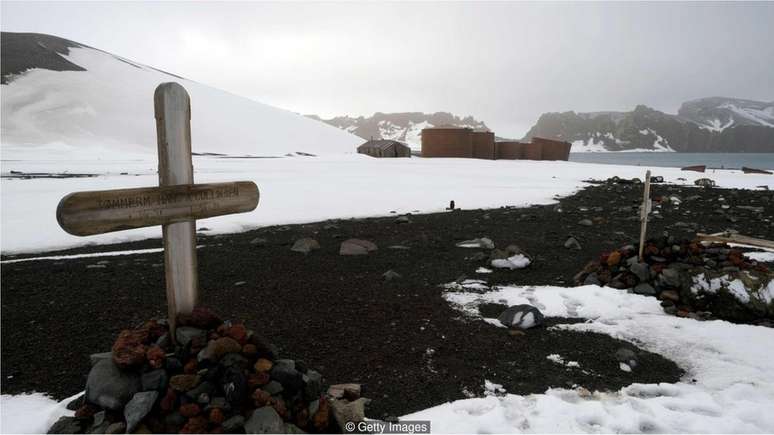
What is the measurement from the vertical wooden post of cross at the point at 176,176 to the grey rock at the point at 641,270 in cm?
658

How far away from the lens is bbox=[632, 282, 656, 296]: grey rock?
21.6 ft

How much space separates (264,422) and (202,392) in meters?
0.56

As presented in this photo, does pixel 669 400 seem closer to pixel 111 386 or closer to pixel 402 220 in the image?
pixel 111 386

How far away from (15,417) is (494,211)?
1443 centimetres

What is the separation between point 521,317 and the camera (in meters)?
5.62

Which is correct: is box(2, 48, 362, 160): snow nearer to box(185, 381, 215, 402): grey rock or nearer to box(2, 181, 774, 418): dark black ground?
box(2, 181, 774, 418): dark black ground

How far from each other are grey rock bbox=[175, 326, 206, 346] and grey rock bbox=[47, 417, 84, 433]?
85 cm

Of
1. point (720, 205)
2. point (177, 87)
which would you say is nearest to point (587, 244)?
point (177, 87)

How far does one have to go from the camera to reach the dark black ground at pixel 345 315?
14.1 feet

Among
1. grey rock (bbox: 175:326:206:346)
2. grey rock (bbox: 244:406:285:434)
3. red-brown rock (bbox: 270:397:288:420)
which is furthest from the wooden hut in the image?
grey rock (bbox: 244:406:285:434)

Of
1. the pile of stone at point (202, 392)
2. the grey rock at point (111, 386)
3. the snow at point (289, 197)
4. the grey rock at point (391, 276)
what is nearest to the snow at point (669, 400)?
the pile of stone at point (202, 392)

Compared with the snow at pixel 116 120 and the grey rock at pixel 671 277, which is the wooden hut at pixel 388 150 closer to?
the snow at pixel 116 120

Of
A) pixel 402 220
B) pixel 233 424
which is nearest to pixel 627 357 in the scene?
pixel 233 424

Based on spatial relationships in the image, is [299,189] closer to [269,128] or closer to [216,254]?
[216,254]
